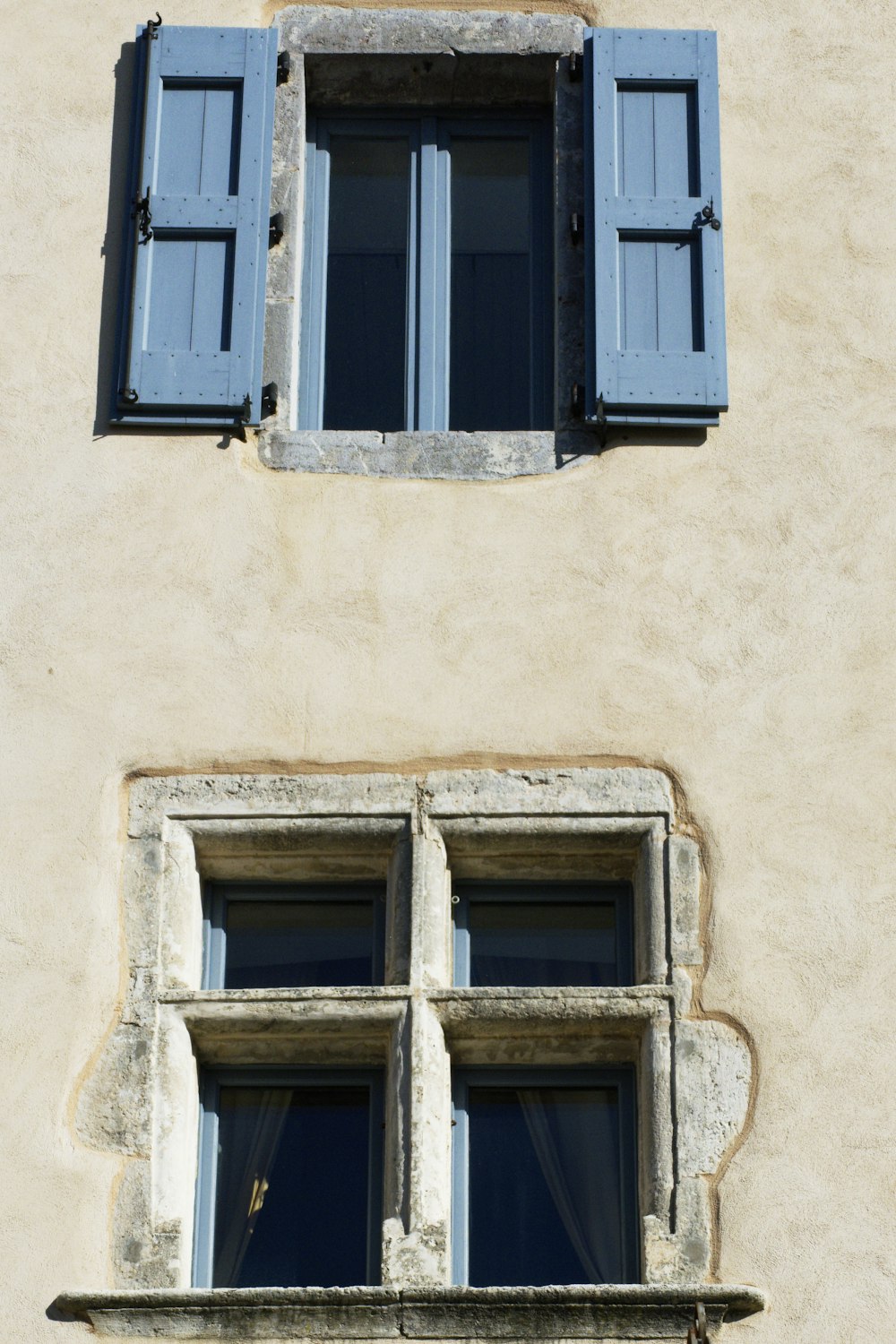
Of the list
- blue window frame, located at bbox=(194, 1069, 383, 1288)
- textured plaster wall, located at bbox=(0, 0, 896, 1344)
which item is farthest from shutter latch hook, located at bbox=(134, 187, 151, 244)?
blue window frame, located at bbox=(194, 1069, 383, 1288)

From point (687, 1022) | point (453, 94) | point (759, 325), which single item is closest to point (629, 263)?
point (759, 325)

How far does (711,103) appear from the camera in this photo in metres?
6.18

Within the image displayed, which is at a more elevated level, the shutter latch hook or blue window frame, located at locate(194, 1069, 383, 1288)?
the shutter latch hook

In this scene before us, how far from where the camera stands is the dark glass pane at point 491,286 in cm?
614

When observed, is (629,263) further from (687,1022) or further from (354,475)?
(687,1022)

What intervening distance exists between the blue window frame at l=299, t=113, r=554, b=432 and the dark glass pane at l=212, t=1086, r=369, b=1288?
1.72 m

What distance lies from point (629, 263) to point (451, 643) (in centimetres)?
111

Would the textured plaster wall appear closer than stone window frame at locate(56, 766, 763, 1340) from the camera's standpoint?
No

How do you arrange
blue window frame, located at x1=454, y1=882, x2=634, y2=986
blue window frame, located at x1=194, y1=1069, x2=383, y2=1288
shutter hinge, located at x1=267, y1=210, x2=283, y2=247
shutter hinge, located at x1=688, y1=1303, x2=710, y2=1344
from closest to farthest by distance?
shutter hinge, located at x1=688, y1=1303, x2=710, y2=1344 → blue window frame, located at x1=194, y1=1069, x2=383, y2=1288 → blue window frame, located at x1=454, y1=882, x2=634, y2=986 → shutter hinge, located at x1=267, y1=210, x2=283, y2=247

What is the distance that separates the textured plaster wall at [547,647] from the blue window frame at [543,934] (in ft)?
0.95

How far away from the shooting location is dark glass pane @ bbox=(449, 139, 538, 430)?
614 cm

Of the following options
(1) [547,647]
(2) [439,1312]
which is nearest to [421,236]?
(1) [547,647]

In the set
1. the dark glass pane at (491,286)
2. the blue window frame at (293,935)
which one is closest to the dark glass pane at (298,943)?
the blue window frame at (293,935)

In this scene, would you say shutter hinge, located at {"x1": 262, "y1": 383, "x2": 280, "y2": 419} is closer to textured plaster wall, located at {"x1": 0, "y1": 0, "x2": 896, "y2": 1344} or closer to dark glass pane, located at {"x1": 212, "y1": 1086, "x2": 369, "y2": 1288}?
textured plaster wall, located at {"x1": 0, "y1": 0, "x2": 896, "y2": 1344}
